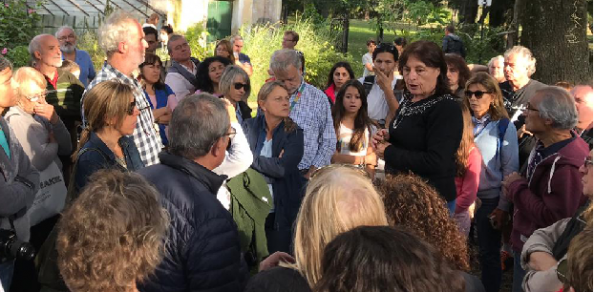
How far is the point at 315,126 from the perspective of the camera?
555 centimetres

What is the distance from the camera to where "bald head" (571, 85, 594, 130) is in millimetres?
5102

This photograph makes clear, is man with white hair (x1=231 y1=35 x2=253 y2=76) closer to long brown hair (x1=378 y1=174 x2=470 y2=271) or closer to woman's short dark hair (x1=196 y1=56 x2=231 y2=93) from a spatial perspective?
woman's short dark hair (x1=196 y1=56 x2=231 y2=93)

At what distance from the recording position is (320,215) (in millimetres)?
2266

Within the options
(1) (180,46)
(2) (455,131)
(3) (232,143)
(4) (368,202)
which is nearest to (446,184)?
(2) (455,131)

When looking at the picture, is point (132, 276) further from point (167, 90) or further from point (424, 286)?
point (167, 90)

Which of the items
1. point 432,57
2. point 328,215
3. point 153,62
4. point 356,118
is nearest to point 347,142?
point 356,118

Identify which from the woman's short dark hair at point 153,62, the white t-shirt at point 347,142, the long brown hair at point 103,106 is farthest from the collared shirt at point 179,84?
the long brown hair at point 103,106

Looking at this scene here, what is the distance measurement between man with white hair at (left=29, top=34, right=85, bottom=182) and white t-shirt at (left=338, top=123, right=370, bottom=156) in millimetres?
2501

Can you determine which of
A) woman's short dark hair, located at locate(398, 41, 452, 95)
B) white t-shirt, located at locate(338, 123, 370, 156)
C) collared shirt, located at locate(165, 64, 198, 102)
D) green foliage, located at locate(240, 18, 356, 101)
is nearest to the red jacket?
woman's short dark hair, located at locate(398, 41, 452, 95)

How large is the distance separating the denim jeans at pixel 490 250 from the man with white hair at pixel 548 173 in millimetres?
771

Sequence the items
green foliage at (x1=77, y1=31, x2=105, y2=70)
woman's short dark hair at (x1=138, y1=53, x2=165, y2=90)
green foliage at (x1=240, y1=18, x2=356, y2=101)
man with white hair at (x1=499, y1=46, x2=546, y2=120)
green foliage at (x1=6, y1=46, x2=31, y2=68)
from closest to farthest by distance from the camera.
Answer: woman's short dark hair at (x1=138, y1=53, x2=165, y2=90), man with white hair at (x1=499, y1=46, x2=546, y2=120), green foliage at (x1=6, y1=46, x2=31, y2=68), green foliage at (x1=77, y1=31, x2=105, y2=70), green foliage at (x1=240, y1=18, x2=356, y2=101)

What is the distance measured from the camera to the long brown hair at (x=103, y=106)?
12.5 feet

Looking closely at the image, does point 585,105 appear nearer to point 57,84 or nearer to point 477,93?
point 477,93

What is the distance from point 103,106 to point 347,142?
281 cm
